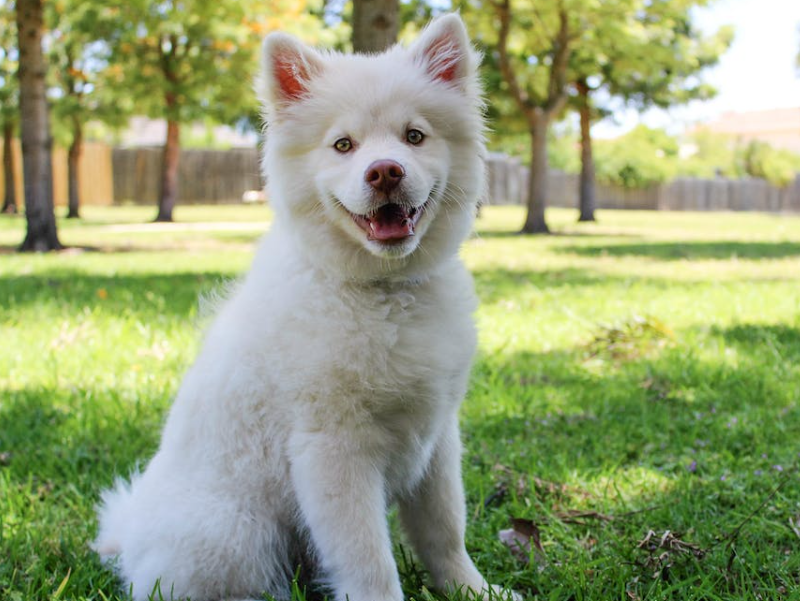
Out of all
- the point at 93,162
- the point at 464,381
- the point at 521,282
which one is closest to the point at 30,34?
the point at 521,282

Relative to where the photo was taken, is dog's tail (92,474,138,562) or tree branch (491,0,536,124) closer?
dog's tail (92,474,138,562)

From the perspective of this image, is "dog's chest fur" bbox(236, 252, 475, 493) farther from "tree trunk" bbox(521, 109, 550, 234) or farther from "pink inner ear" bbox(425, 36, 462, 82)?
"tree trunk" bbox(521, 109, 550, 234)

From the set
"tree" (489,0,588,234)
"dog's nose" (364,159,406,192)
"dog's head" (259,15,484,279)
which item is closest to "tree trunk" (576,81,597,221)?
"tree" (489,0,588,234)

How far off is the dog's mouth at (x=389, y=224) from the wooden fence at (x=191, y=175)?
3076 centimetres

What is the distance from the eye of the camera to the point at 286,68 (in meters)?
2.32

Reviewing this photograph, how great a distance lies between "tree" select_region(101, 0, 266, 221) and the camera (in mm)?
17891

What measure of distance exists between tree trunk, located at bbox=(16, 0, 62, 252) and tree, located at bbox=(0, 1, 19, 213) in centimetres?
786

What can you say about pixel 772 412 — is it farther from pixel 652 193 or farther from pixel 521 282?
pixel 652 193

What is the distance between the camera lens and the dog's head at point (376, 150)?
7.03ft

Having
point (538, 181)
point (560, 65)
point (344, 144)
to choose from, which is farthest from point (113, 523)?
point (560, 65)

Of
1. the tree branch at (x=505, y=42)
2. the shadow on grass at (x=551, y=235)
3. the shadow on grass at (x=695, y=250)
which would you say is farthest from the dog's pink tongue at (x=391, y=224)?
the tree branch at (x=505, y=42)

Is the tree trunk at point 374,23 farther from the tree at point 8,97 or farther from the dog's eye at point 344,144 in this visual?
the tree at point 8,97

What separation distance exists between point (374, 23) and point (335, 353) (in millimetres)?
5236

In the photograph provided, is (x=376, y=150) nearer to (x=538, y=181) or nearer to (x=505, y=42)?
(x=505, y=42)
